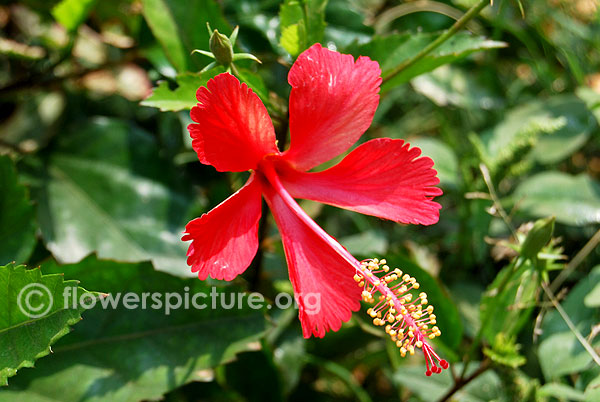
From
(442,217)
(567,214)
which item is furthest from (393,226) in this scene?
(567,214)

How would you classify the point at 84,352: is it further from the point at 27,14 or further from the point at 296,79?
the point at 27,14

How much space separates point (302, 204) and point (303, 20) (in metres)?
0.41

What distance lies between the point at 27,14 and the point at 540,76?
1210 mm

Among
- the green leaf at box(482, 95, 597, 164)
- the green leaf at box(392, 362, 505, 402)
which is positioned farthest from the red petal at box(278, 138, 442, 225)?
the green leaf at box(482, 95, 597, 164)

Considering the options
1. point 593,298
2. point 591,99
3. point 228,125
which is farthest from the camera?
point 591,99

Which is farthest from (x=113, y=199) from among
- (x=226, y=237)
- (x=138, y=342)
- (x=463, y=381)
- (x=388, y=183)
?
(x=463, y=381)

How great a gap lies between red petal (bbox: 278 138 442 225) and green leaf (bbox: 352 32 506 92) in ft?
0.46

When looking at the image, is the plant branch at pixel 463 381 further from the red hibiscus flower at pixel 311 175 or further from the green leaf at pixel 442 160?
the green leaf at pixel 442 160

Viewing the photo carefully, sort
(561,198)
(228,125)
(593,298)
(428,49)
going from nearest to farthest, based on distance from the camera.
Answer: (228,125) → (428,49) → (593,298) → (561,198)

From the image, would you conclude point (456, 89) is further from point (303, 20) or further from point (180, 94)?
point (180, 94)

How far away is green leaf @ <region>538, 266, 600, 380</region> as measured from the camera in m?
0.84

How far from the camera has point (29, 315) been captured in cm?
64

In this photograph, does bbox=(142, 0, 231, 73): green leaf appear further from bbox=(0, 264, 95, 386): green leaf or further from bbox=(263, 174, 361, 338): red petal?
bbox=(0, 264, 95, 386): green leaf

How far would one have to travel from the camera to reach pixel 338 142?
2.26ft
